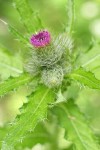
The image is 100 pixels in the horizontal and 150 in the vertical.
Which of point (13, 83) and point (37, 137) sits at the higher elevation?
point (13, 83)

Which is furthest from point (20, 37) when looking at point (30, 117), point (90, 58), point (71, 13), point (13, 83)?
point (90, 58)

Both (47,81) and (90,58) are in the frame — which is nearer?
(47,81)

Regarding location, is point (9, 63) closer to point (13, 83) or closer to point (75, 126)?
point (13, 83)

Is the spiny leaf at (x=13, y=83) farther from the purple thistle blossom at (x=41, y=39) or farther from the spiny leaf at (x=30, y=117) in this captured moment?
the purple thistle blossom at (x=41, y=39)

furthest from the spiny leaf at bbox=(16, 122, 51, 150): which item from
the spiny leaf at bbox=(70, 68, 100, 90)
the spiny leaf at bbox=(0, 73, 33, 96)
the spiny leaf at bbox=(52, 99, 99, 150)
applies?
the spiny leaf at bbox=(70, 68, 100, 90)

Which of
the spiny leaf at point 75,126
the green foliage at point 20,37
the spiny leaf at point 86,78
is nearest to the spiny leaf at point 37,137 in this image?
the spiny leaf at point 75,126

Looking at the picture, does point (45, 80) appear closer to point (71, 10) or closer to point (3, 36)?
point (71, 10)

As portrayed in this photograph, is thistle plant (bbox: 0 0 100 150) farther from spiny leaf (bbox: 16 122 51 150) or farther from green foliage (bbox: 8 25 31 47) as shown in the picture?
spiny leaf (bbox: 16 122 51 150)
